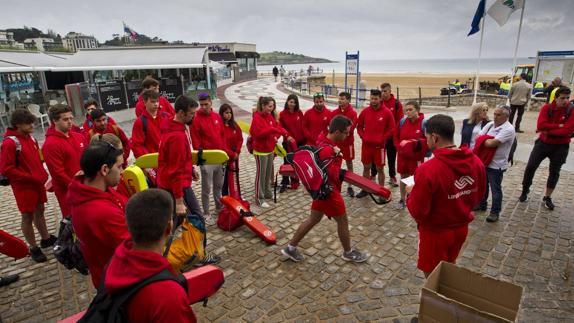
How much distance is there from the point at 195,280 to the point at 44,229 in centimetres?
Answer: 411

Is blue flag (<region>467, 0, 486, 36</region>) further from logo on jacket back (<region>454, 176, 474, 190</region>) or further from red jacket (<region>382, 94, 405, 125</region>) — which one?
logo on jacket back (<region>454, 176, 474, 190</region>)

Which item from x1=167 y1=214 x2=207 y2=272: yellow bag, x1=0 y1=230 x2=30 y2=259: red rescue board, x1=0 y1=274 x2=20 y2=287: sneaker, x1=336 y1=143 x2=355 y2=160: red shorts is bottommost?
x1=0 y1=274 x2=20 y2=287: sneaker

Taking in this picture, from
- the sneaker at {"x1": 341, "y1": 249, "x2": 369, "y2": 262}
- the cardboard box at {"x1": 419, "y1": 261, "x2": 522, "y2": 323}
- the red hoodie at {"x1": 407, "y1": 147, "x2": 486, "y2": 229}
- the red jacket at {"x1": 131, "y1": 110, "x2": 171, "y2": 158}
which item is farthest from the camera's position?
the red jacket at {"x1": 131, "y1": 110, "x2": 171, "y2": 158}

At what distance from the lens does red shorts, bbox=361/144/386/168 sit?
620 cm

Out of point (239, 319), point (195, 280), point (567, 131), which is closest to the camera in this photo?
point (195, 280)

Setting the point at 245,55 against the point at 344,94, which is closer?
the point at 344,94

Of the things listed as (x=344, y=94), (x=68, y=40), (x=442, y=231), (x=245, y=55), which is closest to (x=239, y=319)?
(x=442, y=231)

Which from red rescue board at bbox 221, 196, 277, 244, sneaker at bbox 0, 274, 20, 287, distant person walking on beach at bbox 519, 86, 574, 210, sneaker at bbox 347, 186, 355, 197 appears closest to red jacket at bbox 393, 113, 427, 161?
sneaker at bbox 347, 186, 355, 197

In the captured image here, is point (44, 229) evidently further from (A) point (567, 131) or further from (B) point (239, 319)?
(A) point (567, 131)

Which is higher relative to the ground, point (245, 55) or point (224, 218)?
point (245, 55)

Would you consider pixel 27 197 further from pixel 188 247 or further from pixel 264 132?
pixel 264 132

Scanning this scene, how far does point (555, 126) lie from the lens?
536 centimetres

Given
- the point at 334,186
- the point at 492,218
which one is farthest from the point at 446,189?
the point at 492,218

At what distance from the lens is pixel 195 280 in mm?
2021
